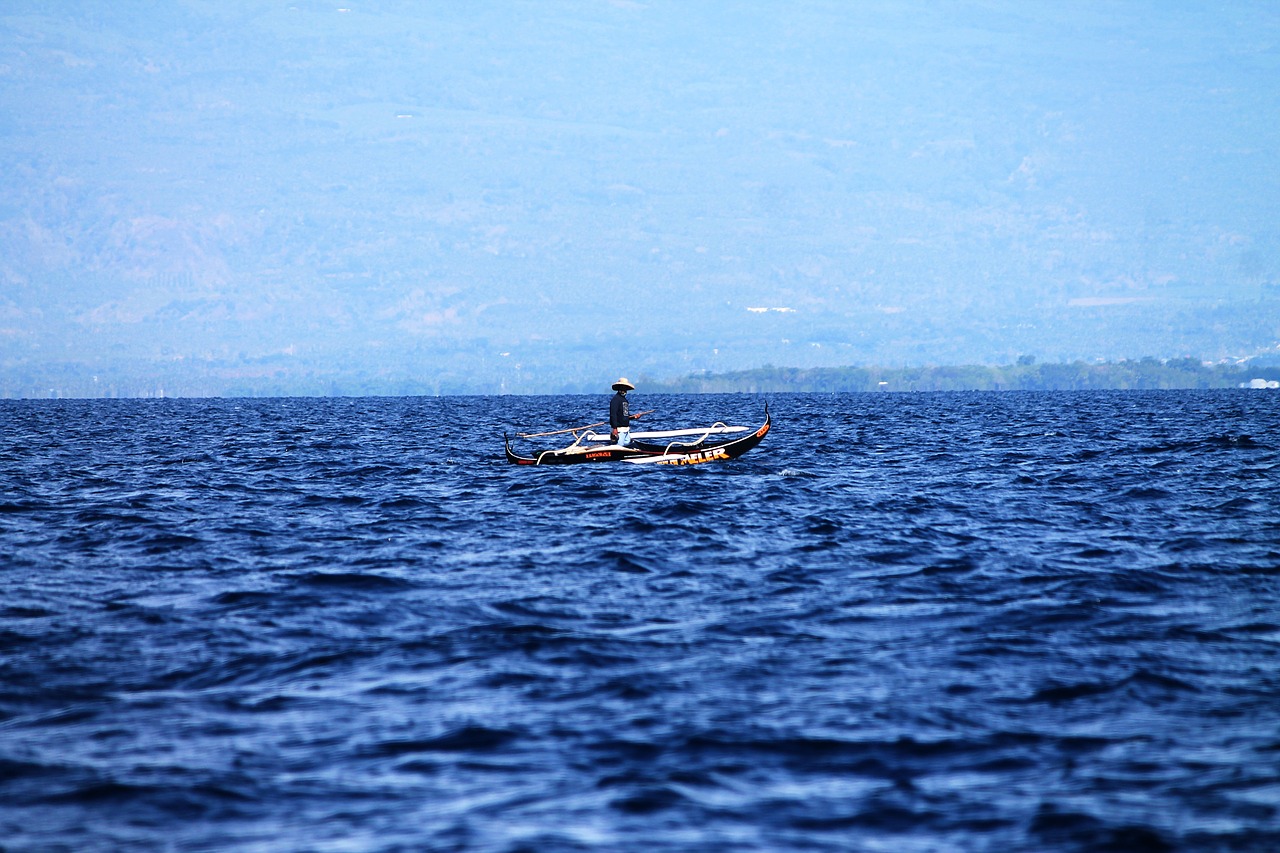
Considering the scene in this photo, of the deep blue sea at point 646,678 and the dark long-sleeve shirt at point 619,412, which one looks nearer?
the deep blue sea at point 646,678

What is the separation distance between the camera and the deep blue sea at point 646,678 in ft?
28.7

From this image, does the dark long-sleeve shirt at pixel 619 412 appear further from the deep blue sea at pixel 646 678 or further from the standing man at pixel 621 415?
the deep blue sea at pixel 646 678

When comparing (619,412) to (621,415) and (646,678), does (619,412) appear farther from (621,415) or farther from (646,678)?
(646,678)

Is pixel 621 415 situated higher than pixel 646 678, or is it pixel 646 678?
pixel 621 415

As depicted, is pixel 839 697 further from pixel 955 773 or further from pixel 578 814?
pixel 578 814

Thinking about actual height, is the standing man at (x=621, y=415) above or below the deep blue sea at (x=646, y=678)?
above

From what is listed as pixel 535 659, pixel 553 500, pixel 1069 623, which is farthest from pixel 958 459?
pixel 535 659

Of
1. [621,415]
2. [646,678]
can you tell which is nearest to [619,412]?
[621,415]

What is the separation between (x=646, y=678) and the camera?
40.5 feet

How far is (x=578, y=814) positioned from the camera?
Result: 8727 millimetres

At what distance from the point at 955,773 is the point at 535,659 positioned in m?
5.08

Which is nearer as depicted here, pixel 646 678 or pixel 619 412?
pixel 646 678

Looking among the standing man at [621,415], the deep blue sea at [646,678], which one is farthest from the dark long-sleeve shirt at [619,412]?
the deep blue sea at [646,678]

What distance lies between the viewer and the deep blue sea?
8.73 meters
